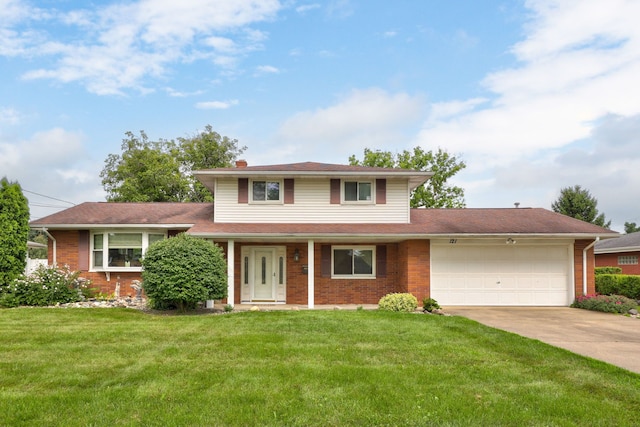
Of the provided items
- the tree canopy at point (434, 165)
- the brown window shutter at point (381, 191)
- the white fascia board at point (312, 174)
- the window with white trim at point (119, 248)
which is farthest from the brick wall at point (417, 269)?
the tree canopy at point (434, 165)

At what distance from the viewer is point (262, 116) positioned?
2055cm

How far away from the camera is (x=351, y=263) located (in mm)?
16844

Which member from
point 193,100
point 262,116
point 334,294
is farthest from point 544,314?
point 193,100

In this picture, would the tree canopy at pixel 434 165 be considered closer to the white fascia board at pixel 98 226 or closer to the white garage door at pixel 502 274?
the white garage door at pixel 502 274

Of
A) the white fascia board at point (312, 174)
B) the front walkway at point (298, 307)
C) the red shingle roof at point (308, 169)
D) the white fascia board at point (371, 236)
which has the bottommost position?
the front walkway at point (298, 307)

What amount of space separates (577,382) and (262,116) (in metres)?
16.9

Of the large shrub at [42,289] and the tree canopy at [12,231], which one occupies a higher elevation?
the tree canopy at [12,231]

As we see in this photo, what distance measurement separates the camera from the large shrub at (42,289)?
1486cm

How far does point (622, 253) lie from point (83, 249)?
Result: 1152 inches

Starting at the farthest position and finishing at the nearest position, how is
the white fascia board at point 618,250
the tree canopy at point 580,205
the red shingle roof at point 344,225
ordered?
the tree canopy at point 580,205
the white fascia board at point 618,250
the red shingle roof at point 344,225

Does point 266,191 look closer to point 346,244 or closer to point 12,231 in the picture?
point 346,244

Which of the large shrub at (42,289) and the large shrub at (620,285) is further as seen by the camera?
the large shrub at (620,285)

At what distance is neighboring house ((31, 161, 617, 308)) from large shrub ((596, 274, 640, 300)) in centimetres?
514

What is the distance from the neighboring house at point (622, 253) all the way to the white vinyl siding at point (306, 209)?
57.8 feet
